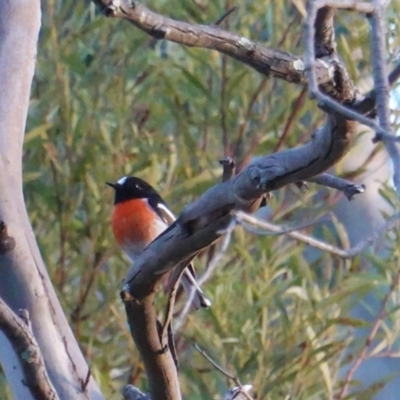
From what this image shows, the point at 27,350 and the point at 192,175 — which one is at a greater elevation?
the point at 192,175

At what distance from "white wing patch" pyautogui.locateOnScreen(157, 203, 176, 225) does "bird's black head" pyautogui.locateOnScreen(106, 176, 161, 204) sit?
24mm

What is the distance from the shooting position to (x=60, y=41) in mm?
2168

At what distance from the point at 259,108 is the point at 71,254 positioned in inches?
20.8

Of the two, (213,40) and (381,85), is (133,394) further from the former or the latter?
(381,85)

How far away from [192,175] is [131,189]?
15cm

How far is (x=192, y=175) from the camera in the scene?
2156 millimetres

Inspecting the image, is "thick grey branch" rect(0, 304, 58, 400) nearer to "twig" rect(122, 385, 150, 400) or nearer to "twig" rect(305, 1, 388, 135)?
"twig" rect(122, 385, 150, 400)

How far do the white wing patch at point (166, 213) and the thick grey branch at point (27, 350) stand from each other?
0.99m

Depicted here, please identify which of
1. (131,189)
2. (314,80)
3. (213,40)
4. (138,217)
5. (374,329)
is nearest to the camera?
(314,80)

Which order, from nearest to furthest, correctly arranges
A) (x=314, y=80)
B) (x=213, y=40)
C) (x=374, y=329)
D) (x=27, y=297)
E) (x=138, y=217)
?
(x=314, y=80) → (x=213, y=40) → (x=27, y=297) → (x=374, y=329) → (x=138, y=217)

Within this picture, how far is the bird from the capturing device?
2.07m

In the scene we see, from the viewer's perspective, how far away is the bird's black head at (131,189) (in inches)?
84.4

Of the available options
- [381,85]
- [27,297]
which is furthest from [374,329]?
[381,85]

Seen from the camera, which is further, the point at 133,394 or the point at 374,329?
the point at 374,329
